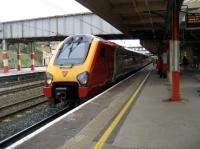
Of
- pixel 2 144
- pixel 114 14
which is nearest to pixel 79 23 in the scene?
pixel 114 14

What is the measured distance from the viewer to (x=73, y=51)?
49.5ft

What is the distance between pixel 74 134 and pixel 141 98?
22.6 ft

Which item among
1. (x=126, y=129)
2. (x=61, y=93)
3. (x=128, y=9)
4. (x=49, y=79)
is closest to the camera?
(x=126, y=129)

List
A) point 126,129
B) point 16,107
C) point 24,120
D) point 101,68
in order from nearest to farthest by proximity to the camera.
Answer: point 126,129 < point 24,120 < point 16,107 < point 101,68

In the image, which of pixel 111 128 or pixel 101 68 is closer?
pixel 111 128

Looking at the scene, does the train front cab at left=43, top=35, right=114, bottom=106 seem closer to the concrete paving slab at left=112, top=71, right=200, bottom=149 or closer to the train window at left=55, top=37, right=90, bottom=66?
the train window at left=55, top=37, right=90, bottom=66

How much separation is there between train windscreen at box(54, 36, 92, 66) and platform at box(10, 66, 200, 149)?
2.48 metres

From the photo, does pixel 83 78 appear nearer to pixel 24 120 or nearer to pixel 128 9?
pixel 24 120

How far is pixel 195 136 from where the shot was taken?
799cm

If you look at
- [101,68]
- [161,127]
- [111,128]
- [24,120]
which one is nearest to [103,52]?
[101,68]

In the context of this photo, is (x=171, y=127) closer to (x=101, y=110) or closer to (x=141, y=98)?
(x=101, y=110)

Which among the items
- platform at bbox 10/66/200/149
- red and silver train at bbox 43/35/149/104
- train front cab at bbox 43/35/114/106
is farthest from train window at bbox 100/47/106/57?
platform at bbox 10/66/200/149

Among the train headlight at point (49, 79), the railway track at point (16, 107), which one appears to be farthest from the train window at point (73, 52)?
the railway track at point (16, 107)

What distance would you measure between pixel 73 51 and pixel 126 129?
7026 millimetres
